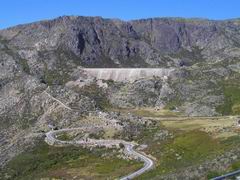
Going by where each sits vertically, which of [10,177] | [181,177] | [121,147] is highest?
[181,177]

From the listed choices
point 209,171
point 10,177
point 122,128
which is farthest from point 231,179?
point 122,128

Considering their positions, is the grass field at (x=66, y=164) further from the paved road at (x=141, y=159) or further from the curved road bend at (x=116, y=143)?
the curved road bend at (x=116, y=143)

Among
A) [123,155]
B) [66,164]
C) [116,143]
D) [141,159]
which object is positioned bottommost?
[66,164]

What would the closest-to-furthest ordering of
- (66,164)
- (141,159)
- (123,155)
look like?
(141,159) < (123,155) < (66,164)

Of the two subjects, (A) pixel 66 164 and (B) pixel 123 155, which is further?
(A) pixel 66 164

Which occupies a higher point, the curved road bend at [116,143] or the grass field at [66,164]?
the curved road bend at [116,143]

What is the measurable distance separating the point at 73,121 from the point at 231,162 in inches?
6017

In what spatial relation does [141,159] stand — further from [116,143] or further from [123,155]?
[116,143]

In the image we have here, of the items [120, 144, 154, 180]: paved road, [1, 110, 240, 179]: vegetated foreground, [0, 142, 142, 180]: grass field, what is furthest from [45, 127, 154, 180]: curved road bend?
[0, 142, 142, 180]: grass field

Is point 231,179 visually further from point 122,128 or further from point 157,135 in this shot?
point 122,128

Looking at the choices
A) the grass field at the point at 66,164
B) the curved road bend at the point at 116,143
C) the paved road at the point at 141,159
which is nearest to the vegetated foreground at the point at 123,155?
the grass field at the point at 66,164

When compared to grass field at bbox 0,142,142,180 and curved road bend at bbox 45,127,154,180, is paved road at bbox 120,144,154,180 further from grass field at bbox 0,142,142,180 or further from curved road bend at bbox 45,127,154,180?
grass field at bbox 0,142,142,180

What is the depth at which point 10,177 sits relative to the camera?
14212 cm

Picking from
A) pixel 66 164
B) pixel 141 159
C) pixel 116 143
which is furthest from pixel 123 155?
pixel 116 143
